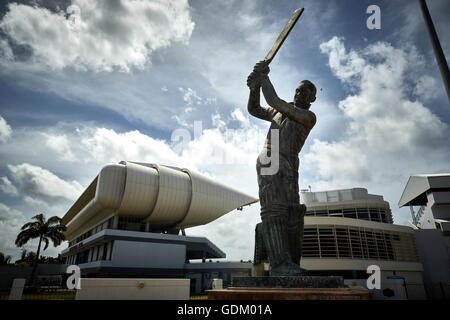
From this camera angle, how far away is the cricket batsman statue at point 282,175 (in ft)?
14.9

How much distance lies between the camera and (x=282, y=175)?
485 cm

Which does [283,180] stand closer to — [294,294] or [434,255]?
[294,294]

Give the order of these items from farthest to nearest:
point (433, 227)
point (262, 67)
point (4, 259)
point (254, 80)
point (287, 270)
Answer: point (4, 259) < point (433, 227) < point (254, 80) < point (262, 67) < point (287, 270)

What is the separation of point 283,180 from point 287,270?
142cm

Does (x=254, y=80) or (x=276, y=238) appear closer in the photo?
(x=276, y=238)

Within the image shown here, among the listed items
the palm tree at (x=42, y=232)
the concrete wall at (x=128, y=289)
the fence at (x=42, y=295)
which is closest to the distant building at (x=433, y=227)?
the concrete wall at (x=128, y=289)

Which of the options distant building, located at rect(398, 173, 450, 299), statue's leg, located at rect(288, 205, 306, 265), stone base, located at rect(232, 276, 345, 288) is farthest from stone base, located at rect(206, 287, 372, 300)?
distant building, located at rect(398, 173, 450, 299)

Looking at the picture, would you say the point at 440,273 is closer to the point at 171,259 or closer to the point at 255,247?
the point at 171,259

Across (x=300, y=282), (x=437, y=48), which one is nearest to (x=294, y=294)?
(x=300, y=282)

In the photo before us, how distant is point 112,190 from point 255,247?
103ft

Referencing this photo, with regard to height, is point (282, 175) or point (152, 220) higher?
point (152, 220)

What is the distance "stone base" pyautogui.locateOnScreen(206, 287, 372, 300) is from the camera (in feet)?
11.0

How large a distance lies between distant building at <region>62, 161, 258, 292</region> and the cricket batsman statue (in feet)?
96.5

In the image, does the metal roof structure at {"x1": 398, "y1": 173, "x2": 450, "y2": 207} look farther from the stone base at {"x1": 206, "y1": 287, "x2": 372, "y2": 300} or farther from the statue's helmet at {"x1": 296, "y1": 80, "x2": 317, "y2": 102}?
the stone base at {"x1": 206, "y1": 287, "x2": 372, "y2": 300}
